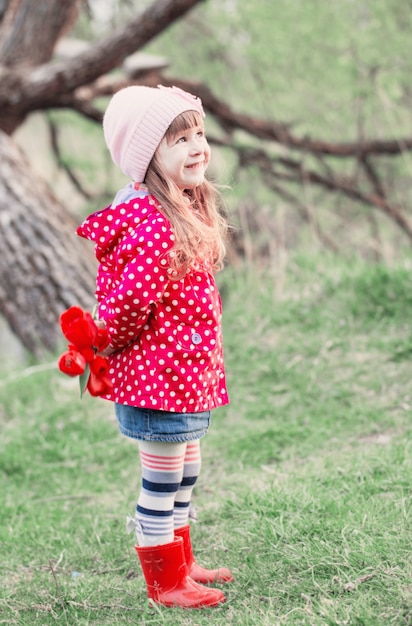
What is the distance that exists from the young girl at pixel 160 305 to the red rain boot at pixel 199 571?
2.0 inches

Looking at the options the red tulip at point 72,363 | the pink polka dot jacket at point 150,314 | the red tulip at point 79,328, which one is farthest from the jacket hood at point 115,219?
the red tulip at point 72,363

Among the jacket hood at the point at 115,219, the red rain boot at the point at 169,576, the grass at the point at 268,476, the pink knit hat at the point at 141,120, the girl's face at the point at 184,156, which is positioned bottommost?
the grass at the point at 268,476

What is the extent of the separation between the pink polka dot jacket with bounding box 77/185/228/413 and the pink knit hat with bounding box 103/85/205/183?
0.09m

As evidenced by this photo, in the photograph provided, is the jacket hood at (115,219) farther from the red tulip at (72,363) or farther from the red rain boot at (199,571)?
the red rain boot at (199,571)

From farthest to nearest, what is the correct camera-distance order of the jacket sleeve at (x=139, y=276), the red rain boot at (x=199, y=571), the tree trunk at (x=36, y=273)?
1. the tree trunk at (x=36, y=273)
2. the red rain boot at (x=199, y=571)
3. the jacket sleeve at (x=139, y=276)

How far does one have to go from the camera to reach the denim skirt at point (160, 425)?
2242 mm

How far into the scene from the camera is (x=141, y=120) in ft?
7.30

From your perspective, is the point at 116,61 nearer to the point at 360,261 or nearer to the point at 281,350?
the point at 360,261

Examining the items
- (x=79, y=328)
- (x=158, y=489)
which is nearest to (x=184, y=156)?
(x=79, y=328)

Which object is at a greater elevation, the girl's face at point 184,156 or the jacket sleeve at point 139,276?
the girl's face at point 184,156

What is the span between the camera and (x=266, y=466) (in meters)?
3.40

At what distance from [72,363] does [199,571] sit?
0.80m

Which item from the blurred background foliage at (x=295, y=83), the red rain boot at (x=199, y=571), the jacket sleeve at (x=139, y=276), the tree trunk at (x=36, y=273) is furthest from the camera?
the blurred background foliage at (x=295, y=83)

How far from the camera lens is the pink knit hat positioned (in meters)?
2.22
